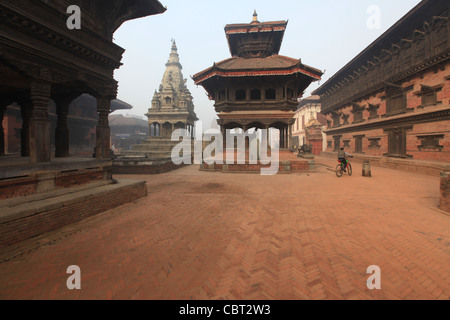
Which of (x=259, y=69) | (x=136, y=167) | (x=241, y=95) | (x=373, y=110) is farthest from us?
(x=373, y=110)

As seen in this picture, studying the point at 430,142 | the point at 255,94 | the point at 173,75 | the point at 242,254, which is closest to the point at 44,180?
the point at 242,254

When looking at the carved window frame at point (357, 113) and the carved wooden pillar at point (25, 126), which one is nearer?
the carved wooden pillar at point (25, 126)

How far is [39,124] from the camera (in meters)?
4.45

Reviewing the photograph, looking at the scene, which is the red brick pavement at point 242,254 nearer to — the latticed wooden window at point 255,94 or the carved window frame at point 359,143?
the latticed wooden window at point 255,94

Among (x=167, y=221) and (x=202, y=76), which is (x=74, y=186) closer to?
(x=167, y=221)

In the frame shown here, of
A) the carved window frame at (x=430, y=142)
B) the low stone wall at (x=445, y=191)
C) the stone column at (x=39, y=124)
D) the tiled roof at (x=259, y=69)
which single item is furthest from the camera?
the tiled roof at (x=259, y=69)

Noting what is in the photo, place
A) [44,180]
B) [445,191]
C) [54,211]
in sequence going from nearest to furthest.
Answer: [54,211]
[44,180]
[445,191]

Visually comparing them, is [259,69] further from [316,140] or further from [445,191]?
[316,140]

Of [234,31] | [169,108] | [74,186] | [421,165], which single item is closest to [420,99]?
[421,165]

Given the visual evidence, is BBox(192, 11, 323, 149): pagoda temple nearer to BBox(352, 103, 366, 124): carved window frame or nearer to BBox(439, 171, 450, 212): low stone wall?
BBox(352, 103, 366, 124): carved window frame

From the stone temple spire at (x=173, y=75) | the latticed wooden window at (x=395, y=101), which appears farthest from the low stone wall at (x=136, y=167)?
the stone temple spire at (x=173, y=75)

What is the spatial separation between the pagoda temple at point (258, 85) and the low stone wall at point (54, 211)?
11127 millimetres

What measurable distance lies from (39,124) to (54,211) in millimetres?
2157

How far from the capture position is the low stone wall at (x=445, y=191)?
4.91m
